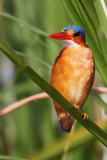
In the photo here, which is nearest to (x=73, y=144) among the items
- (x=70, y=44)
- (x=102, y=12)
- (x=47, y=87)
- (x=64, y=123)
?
(x=64, y=123)

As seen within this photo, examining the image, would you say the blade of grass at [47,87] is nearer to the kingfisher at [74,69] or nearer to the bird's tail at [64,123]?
the kingfisher at [74,69]

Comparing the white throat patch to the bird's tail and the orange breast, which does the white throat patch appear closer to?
the orange breast

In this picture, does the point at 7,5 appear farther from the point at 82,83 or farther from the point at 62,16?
the point at 82,83

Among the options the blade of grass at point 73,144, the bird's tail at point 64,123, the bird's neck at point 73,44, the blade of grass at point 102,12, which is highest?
the blade of grass at point 102,12

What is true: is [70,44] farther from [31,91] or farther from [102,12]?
[31,91]

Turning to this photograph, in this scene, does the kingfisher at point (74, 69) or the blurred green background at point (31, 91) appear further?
the blurred green background at point (31, 91)

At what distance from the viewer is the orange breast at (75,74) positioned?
910mm

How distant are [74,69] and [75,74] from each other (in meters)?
0.02

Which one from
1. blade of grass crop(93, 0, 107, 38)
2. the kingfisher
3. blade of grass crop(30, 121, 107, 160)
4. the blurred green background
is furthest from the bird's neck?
the blurred green background

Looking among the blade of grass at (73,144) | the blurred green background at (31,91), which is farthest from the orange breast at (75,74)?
the blurred green background at (31,91)

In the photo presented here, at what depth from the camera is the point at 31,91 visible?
2016 mm

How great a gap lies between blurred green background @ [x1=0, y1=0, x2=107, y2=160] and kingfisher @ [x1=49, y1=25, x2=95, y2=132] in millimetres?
781

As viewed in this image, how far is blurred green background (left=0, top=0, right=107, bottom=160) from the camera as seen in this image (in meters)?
1.86

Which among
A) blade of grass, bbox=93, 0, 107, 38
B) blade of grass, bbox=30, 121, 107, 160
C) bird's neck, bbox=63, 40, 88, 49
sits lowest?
blade of grass, bbox=30, 121, 107, 160
